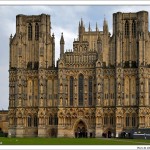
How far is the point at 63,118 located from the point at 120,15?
23.5m

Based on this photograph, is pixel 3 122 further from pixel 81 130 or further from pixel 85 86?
pixel 85 86

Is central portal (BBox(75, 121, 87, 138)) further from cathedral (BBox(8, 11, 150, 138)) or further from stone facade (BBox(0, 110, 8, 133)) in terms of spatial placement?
stone facade (BBox(0, 110, 8, 133))

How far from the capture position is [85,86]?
11162 centimetres

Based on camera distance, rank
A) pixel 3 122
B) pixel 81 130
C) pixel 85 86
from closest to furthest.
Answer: pixel 85 86 < pixel 81 130 < pixel 3 122

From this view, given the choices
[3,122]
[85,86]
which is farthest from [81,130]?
[3,122]

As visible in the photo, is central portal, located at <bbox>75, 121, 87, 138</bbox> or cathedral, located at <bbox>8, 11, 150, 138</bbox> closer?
cathedral, located at <bbox>8, 11, 150, 138</bbox>

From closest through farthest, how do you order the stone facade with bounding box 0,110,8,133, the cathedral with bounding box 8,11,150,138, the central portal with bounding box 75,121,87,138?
the cathedral with bounding box 8,11,150,138, the central portal with bounding box 75,121,87,138, the stone facade with bounding box 0,110,8,133

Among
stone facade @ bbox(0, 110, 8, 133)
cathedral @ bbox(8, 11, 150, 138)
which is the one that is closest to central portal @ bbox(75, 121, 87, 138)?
cathedral @ bbox(8, 11, 150, 138)

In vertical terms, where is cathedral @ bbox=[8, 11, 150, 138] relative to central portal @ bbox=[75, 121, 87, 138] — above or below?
above

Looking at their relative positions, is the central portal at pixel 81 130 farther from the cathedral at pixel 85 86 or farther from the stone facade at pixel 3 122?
the stone facade at pixel 3 122

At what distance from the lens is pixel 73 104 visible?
11162cm

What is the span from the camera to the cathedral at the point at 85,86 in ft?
362

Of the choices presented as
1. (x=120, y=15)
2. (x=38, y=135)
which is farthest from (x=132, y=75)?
(x=38, y=135)

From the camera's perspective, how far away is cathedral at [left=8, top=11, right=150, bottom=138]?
110312 millimetres
